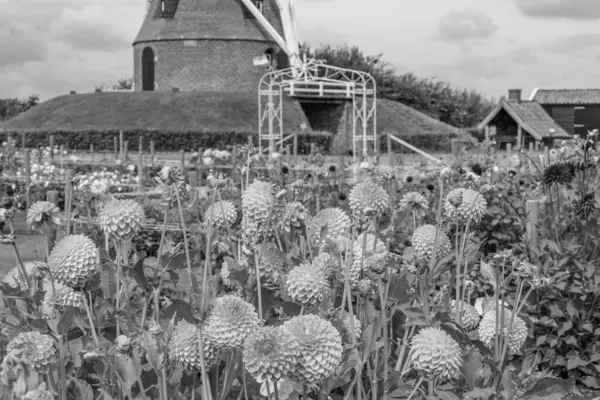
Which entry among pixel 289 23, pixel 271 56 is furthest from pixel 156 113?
pixel 289 23

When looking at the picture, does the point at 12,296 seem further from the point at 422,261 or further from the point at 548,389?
the point at 548,389

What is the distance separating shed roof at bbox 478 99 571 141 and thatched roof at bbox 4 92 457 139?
17.0 feet

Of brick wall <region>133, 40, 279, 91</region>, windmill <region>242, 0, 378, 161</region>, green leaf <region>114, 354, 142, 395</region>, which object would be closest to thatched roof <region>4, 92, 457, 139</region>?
windmill <region>242, 0, 378, 161</region>

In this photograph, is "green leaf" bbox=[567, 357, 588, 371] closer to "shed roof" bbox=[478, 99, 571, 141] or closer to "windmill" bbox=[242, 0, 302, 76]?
"windmill" bbox=[242, 0, 302, 76]

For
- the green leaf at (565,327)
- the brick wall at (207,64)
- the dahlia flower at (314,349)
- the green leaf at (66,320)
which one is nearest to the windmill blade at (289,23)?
the brick wall at (207,64)

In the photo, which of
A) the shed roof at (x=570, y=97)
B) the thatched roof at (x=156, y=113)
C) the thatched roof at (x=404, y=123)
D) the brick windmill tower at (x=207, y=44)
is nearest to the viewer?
the thatched roof at (x=156, y=113)

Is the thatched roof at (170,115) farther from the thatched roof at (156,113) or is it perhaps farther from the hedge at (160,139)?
the hedge at (160,139)

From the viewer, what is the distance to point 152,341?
6.77 feet

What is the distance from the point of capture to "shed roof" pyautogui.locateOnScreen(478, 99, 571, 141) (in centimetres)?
4141

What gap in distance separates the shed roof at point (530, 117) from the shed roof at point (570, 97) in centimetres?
247

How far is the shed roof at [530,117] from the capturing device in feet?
136

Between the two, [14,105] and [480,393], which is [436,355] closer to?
[480,393]

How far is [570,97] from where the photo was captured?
47281 mm

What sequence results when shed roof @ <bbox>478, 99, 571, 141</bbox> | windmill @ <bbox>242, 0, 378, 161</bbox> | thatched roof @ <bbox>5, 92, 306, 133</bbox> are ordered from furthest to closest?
shed roof @ <bbox>478, 99, 571, 141</bbox>, thatched roof @ <bbox>5, 92, 306, 133</bbox>, windmill @ <bbox>242, 0, 378, 161</bbox>
